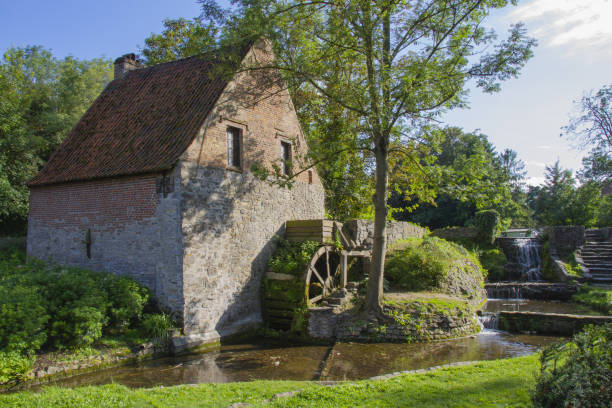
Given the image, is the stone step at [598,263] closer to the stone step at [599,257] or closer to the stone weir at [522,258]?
the stone step at [599,257]

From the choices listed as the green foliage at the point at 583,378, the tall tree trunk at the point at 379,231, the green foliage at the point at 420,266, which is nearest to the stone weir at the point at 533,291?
the green foliage at the point at 420,266

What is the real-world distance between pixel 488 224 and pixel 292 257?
1411cm

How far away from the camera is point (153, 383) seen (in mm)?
7938

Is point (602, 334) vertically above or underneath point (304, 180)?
underneath

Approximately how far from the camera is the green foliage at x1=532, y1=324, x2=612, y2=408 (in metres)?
3.65

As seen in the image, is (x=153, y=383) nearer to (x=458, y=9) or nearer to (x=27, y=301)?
(x=27, y=301)

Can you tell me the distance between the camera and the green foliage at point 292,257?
12.6m

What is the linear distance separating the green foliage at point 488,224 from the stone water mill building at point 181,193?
12.6 m

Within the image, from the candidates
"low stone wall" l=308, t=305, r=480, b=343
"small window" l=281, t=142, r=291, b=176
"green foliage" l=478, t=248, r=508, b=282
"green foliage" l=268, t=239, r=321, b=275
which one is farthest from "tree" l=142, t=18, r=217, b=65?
"green foliage" l=478, t=248, r=508, b=282

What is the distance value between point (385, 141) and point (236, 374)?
6844 mm

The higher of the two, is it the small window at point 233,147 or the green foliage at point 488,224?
the small window at point 233,147

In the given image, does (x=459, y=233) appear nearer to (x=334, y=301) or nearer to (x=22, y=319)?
(x=334, y=301)

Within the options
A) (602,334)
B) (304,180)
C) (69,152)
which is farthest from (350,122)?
(602,334)

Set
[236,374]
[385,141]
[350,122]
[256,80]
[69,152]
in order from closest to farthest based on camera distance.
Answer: [236,374]
[385,141]
[256,80]
[69,152]
[350,122]
